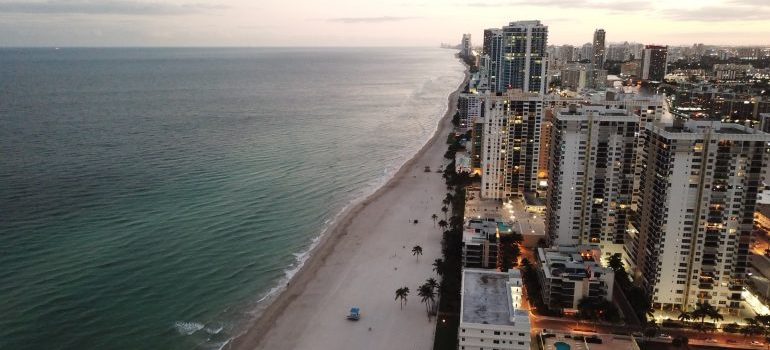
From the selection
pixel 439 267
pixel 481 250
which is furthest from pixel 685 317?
pixel 439 267

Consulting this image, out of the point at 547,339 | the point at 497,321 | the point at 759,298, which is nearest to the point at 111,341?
the point at 497,321

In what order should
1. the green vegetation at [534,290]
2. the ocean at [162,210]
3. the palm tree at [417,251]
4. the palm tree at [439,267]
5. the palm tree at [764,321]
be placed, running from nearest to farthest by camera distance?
the palm tree at [764,321] → the green vegetation at [534,290] → the ocean at [162,210] → the palm tree at [439,267] → the palm tree at [417,251]

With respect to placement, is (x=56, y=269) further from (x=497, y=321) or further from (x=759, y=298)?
(x=759, y=298)

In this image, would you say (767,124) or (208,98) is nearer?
(767,124)

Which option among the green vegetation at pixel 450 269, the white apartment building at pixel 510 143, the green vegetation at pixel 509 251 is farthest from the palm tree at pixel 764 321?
the white apartment building at pixel 510 143

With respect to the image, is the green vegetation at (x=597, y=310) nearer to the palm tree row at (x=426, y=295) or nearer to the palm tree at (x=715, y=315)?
the palm tree at (x=715, y=315)

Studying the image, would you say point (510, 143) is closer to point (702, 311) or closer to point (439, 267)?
point (439, 267)
